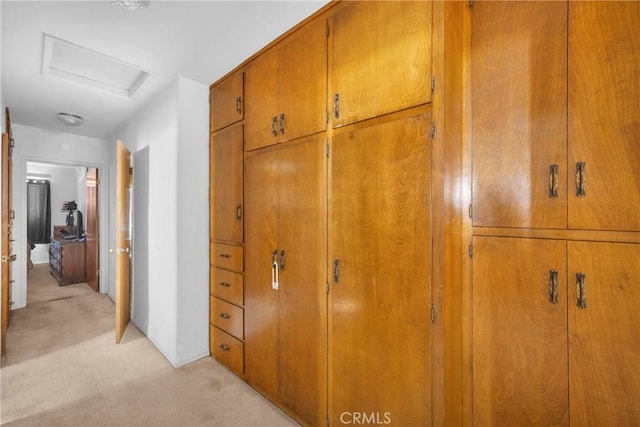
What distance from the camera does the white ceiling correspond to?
1.74 metres

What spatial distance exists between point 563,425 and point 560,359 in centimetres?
26

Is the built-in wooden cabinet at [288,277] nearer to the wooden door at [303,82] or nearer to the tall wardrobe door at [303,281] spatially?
the tall wardrobe door at [303,281]

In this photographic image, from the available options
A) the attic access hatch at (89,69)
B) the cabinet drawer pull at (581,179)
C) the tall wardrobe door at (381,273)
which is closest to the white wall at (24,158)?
the attic access hatch at (89,69)

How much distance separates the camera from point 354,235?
1.56 meters

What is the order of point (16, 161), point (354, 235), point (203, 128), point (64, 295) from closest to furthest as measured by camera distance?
point (354, 235)
point (203, 128)
point (16, 161)
point (64, 295)

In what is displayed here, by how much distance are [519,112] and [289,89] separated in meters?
1.32

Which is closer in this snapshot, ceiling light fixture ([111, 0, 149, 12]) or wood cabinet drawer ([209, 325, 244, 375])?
ceiling light fixture ([111, 0, 149, 12])

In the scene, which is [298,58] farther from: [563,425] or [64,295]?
[64,295]

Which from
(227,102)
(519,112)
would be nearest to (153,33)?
(227,102)

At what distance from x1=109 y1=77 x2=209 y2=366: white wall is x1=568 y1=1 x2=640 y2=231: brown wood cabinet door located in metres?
2.62

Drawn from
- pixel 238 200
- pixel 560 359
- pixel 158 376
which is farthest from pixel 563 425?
pixel 158 376

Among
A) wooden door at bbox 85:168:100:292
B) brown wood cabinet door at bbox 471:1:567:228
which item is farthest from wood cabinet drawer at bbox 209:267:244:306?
wooden door at bbox 85:168:100:292

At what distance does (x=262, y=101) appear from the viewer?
2174 millimetres

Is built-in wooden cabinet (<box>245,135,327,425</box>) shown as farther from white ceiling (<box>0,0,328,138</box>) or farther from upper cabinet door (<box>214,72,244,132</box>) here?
white ceiling (<box>0,0,328,138</box>)
